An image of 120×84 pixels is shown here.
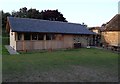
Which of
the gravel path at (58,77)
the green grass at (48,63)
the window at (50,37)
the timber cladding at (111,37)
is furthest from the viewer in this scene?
the timber cladding at (111,37)

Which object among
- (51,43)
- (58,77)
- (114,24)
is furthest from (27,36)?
(58,77)

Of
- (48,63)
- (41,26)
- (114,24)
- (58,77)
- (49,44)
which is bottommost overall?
(58,77)

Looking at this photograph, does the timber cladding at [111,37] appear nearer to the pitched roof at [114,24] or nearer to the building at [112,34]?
the building at [112,34]

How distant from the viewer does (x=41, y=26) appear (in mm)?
31484

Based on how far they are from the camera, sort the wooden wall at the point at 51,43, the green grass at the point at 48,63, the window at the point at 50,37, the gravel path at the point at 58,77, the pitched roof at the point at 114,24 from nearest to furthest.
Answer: the gravel path at the point at 58,77
the green grass at the point at 48,63
the wooden wall at the point at 51,43
the window at the point at 50,37
the pitched roof at the point at 114,24

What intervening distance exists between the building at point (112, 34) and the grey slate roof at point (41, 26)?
516 centimetres

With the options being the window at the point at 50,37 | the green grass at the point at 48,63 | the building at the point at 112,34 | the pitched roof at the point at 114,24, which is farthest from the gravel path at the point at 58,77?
the pitched roof at the point at 114,24

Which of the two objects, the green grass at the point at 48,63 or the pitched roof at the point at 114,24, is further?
the pitched roof at the point at 114,24

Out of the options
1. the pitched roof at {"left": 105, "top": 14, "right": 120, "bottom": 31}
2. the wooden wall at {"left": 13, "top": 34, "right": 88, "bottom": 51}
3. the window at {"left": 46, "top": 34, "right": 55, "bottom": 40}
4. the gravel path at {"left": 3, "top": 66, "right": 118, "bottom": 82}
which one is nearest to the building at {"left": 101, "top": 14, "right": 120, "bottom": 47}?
the pitched roof at {"left": 105, "top": 14, "right": 120, "bottom": 31}

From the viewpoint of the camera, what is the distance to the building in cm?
3812

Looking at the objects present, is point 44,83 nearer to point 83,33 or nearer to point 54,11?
point 83,33

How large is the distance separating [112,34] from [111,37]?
1.81 feet

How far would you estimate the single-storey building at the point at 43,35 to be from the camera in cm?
2814

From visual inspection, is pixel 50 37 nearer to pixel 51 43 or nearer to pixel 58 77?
pixel 51 43
